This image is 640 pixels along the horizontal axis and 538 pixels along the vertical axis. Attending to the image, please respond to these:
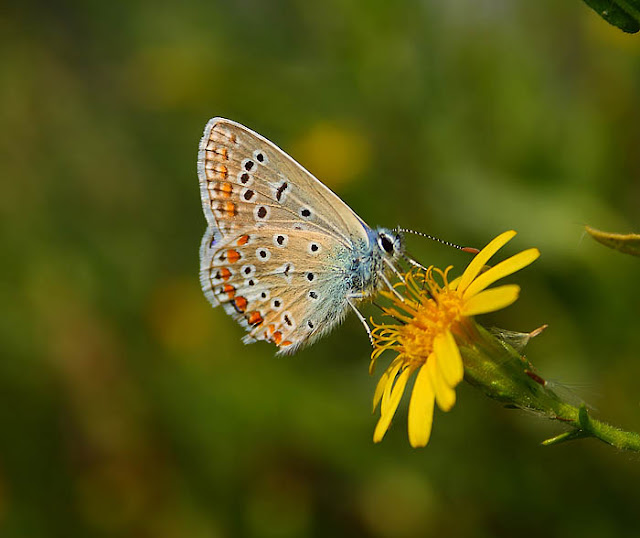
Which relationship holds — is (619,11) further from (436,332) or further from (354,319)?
(354,319)

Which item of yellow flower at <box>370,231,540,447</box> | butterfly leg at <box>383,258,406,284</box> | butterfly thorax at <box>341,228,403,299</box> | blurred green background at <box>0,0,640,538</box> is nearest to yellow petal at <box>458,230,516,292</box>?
yellow flower at <box>370,231,540,447</box>

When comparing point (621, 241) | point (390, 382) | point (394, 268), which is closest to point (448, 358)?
point (390, 382)

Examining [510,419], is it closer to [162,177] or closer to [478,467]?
[478,467]

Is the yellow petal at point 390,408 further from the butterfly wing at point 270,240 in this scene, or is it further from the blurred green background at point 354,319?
the blurred green background at point 354,319

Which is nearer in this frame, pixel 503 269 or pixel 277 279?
pixel 503 269

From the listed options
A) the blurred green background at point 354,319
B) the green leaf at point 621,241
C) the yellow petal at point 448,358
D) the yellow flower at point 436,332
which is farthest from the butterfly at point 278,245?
the blurred green background at point 354,319

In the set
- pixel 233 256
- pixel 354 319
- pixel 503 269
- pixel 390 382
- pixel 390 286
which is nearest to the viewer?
pixel 503 269
